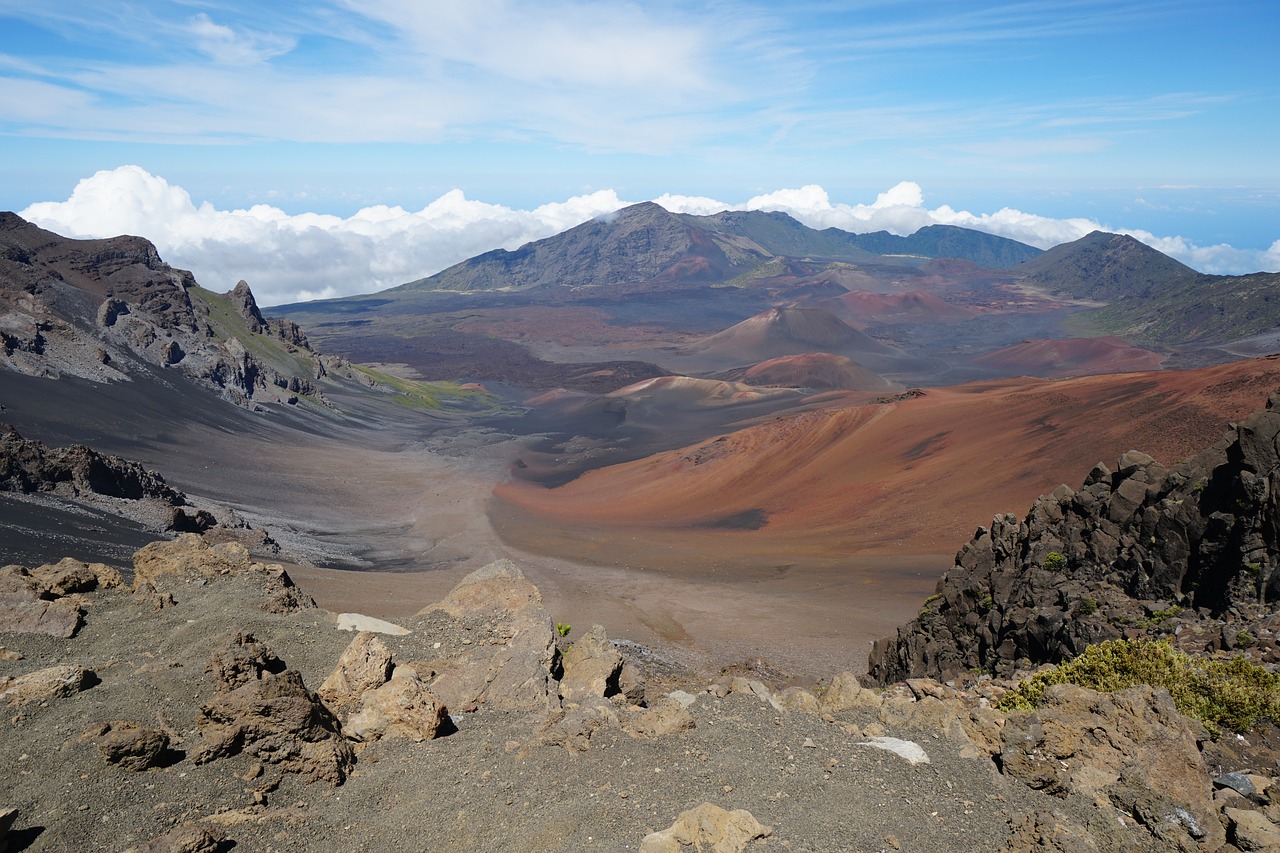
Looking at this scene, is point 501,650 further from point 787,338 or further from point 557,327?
point 557,327

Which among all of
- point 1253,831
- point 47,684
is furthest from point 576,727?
point 1253,831

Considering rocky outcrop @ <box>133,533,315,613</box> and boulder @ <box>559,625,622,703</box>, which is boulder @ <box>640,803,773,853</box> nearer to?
boulder @ <box>559,625,622,703</box>

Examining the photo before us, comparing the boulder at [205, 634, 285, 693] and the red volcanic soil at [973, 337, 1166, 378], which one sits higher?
the red volcanic soil at [973, 337, 1166, 378]

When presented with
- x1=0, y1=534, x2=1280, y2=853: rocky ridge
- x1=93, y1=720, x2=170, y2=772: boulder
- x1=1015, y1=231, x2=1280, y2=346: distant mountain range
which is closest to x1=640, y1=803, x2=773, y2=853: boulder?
x1=0, y1=534, x2=1280, y2=853: rocky ridge

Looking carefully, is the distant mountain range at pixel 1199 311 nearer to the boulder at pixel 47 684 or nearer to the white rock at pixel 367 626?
the white rock at pixel 367 626

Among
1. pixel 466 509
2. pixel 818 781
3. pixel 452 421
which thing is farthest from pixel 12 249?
pixel 818 781

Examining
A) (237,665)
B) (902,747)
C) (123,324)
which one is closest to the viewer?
(237,665)
